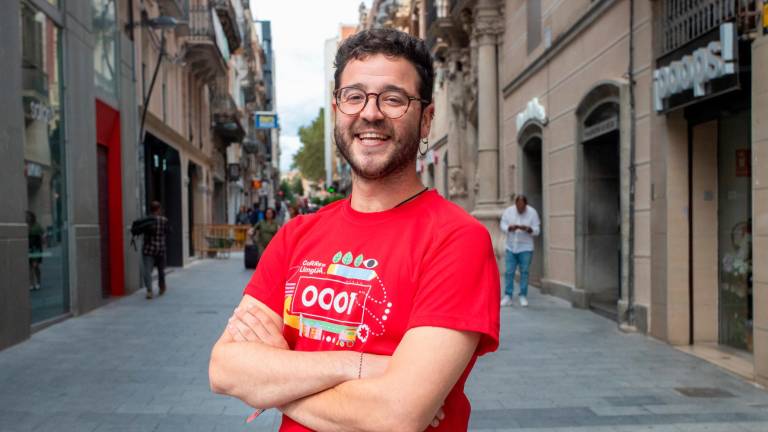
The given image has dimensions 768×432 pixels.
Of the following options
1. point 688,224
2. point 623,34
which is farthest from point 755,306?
point 623,34

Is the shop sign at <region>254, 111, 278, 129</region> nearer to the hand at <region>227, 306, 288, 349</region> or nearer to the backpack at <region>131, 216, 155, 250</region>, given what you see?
the backpack at <region>131, 216, 155, 250</region>

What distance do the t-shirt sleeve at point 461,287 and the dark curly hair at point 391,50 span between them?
1.43 feet

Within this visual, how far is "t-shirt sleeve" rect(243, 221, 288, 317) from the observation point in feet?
6.72

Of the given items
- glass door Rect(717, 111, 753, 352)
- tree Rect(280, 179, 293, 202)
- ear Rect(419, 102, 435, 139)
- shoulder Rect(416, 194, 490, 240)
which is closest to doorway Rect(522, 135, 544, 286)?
glass door Rect(717, 111, 753, 352)

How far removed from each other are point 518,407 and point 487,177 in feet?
41.5

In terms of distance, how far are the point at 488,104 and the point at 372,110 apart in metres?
16.4

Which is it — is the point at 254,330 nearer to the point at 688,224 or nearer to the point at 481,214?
the point at 688,224

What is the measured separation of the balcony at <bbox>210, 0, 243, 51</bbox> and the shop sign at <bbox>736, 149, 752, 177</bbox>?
23210mm

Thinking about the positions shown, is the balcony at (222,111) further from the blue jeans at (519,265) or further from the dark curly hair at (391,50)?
the dark curly hair at (391,50)

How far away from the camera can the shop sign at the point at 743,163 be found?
7.30 m

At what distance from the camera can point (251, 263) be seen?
63.6 feet

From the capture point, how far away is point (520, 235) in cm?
1144

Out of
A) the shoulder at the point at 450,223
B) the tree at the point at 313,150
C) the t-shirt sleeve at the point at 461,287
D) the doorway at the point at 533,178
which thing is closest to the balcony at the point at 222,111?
the doorway at the point at 533,178

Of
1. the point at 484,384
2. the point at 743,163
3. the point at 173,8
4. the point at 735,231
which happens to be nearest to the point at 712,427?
the point at 484,384
